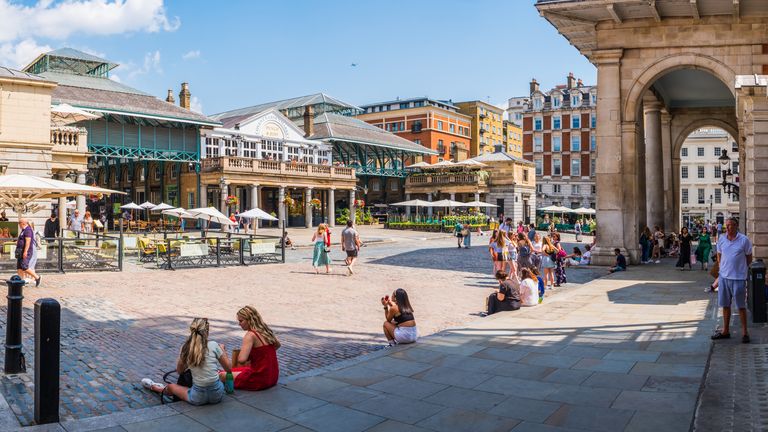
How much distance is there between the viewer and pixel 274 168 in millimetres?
45156

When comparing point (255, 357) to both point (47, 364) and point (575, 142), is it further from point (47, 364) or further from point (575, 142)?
point (575, 142)

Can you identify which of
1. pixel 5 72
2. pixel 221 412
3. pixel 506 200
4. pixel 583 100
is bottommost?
pixel 221 412

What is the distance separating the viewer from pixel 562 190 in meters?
78.9

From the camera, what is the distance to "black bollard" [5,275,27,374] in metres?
6.70

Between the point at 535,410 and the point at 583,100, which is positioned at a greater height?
the point at 583,100

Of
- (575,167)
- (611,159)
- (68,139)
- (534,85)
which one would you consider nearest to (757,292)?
(611,159)

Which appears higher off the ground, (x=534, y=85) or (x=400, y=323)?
(x=534, y=85)

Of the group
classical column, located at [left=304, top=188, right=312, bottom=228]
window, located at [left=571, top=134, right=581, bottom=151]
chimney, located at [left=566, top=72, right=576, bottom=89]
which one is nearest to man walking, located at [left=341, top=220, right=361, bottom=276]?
classical column, located at [left=304, top=188, right=312, bottom=228]

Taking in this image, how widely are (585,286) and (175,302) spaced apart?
9.48m

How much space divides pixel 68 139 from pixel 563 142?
62903 millimetres

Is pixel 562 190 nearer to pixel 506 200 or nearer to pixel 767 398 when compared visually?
pixel 506 200

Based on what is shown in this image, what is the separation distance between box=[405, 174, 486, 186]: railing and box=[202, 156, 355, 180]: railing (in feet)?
35.0

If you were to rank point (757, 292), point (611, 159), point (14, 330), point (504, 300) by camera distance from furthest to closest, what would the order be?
point (611, 159) → point (504, 300) → point (757, 292) → point (14, 330)

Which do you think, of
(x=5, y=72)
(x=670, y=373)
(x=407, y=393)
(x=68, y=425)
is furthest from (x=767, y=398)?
(x=5, y=72)
